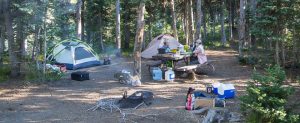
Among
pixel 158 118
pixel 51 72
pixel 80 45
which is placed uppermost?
pixel 80 45

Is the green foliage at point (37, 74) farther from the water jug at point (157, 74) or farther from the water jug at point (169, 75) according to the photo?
the water jug at point (169, 75)

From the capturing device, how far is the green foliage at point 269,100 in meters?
7.12

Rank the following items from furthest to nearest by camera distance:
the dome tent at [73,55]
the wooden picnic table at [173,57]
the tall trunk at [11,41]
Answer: the dome tent at [73,55]
the wooden picnic table at [173,57]
the tall trunk at [11,41]

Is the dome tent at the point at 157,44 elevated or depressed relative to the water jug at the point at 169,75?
elevated

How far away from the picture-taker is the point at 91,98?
11.2 m

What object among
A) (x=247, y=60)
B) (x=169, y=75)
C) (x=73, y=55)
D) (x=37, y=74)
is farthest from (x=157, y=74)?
(x=73, y=55)

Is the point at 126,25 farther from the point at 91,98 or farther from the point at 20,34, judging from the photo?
the point at 91,98

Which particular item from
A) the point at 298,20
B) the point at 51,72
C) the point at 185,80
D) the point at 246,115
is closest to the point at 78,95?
the point at 51,72

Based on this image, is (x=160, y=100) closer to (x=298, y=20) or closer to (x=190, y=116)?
(x=190, y=116)

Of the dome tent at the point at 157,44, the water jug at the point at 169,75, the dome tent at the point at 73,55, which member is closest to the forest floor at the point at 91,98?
the water jug at the point at 169,75

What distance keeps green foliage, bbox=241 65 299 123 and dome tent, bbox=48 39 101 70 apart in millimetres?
11247

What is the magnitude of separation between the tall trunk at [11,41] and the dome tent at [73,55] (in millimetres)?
3752

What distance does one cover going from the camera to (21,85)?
1295cm

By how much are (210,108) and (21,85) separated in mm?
6997
